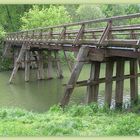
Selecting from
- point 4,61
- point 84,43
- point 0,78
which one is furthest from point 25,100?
point 4,61

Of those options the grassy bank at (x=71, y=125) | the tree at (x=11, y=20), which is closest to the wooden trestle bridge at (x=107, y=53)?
the grassy bank at (x=71, y=125)

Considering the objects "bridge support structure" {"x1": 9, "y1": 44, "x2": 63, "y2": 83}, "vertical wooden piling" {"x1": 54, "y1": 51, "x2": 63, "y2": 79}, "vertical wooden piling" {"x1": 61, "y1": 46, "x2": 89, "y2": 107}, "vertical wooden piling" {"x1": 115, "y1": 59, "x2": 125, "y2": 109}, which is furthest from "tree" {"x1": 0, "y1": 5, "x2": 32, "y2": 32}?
"vertical wooden piling" {"x1": 115, "y1": 59, "x2": 125, "y2": 109}

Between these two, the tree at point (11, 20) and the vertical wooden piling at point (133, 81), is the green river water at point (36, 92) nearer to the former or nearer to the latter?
the vertical wooden piling at point (133, 81)

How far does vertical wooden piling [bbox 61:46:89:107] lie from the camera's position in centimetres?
944

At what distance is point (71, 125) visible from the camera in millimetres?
7289

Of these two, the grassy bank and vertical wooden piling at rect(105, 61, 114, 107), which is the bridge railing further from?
the grassy bank

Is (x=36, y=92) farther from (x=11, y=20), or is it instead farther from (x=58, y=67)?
(x=58, y=67)

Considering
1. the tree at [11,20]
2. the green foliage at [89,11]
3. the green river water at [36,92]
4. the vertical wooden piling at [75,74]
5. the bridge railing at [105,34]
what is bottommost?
the green river water at [36,92]

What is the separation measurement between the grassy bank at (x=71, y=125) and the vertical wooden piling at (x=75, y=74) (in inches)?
43.3

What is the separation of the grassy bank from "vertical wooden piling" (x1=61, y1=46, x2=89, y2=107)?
110cm

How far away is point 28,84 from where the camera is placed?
16000 mm

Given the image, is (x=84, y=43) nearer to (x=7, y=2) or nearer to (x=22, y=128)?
(x=7, y=2)

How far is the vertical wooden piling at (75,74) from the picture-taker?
31.0 feet

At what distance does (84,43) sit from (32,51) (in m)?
8.12
